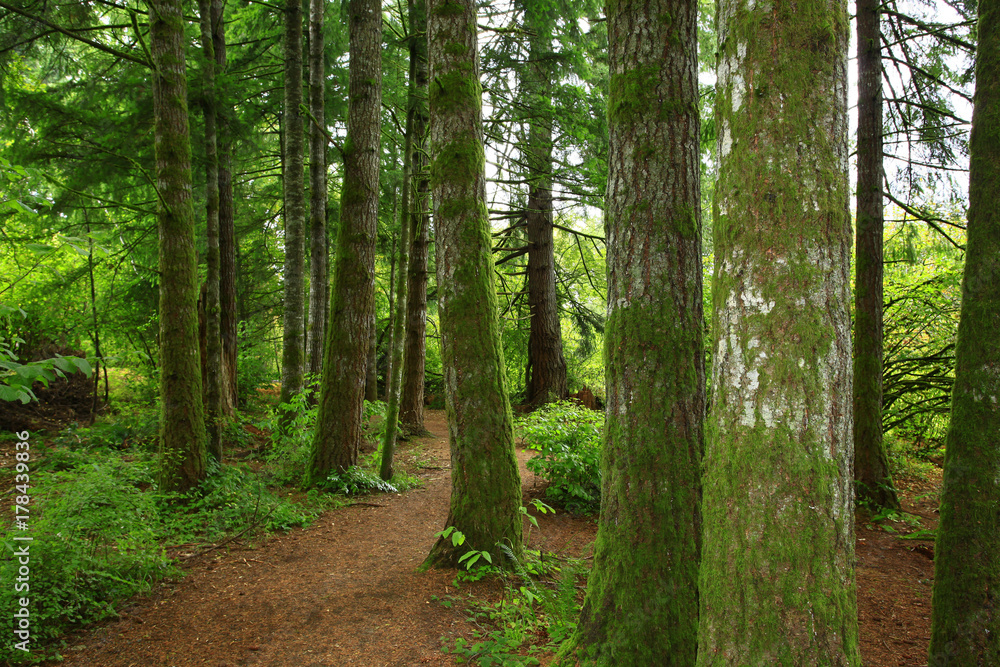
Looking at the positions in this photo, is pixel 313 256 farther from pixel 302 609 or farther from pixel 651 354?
pixel 651 354

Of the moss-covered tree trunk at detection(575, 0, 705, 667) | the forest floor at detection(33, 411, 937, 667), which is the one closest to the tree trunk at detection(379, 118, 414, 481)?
the forest floor at detection(33, 411, 937, 667)

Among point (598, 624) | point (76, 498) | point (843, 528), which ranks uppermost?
point (843, 528)

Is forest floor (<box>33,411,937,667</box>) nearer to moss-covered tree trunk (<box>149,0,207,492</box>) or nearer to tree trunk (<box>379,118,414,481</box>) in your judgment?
tree trunk (<box>379,118,414,481</box>)

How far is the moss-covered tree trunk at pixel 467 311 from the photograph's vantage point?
443cm

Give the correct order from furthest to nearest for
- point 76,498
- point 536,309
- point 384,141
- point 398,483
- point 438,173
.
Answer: point 536,309 → point 384,141 → point 398,483 → point 438,173 → point 76,498

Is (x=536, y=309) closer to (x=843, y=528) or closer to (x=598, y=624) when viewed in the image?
(x=598, y=624)

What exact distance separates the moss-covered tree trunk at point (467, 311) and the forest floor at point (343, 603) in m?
0.60

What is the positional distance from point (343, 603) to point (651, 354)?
3.12 m

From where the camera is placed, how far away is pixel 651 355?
2.79 meters

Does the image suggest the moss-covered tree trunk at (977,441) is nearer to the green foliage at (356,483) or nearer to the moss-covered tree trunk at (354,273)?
the green foliage at (356,483)

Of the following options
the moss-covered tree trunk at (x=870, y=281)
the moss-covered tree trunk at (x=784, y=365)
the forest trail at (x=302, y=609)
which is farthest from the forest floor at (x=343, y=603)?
the moss-covered tree trunk at (x=784, y=365)

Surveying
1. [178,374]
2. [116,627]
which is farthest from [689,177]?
[178,374]

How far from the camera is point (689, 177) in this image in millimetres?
2949

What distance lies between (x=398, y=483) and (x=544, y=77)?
8.28m
